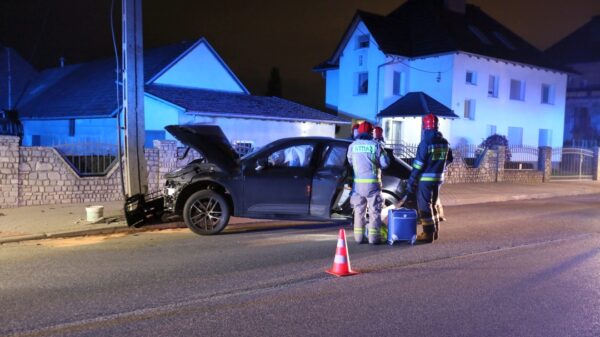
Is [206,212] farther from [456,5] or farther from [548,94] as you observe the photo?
[548,94]

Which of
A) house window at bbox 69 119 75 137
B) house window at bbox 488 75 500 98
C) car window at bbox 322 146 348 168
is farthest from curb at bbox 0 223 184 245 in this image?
house window at bbox 488 75 500 98

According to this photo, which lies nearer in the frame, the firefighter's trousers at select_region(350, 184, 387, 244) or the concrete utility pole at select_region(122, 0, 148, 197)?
the firefighter's trousers at select_region(350, 184, 387, 244)

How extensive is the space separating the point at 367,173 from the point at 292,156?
167 centimetres

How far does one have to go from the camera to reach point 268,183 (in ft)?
30.2

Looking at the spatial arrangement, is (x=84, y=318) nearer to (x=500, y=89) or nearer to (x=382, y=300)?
(x=382, y=300)

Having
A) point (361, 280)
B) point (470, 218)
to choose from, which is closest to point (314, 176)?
point (361, 280)

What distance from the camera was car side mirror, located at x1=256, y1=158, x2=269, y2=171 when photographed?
9258 mm

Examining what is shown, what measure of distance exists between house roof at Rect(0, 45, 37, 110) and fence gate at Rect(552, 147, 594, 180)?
30.6 metres

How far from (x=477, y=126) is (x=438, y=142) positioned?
73.5ft

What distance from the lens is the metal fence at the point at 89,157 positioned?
12.8 meters

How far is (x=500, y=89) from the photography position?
100 ft

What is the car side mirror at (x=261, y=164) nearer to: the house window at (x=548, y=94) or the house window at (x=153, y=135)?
the house window at (x=153, y=135)

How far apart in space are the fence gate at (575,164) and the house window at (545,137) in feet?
26.8

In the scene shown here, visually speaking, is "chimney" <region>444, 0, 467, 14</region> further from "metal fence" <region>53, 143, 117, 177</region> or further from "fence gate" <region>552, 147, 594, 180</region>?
"metal fence" <region>53, 143, 117, 177</region>
